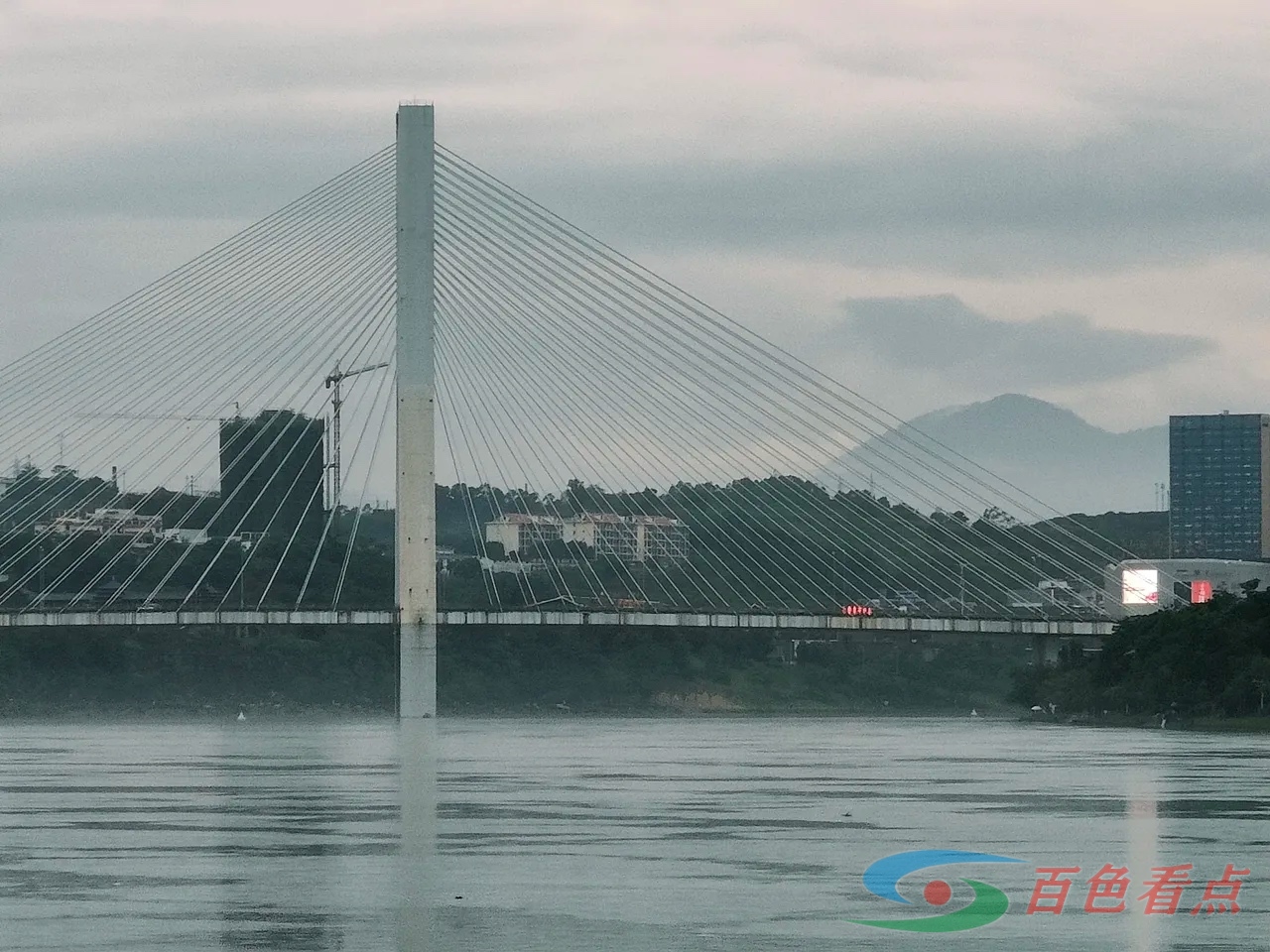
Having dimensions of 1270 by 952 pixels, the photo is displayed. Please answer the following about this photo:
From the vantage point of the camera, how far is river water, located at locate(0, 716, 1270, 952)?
20.8m

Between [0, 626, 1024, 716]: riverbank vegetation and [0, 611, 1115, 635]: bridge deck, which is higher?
[0, 611, 1115, 635]: bridge deck

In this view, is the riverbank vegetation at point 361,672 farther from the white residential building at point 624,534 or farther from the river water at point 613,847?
the river water at point 613,847

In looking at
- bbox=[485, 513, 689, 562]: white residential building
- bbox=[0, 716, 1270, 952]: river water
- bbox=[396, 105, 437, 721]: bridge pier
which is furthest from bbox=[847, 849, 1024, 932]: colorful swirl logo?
bbox=[485, 513, 689, 562]: white residential building

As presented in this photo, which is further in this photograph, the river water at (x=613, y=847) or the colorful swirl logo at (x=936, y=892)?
the colorful swirl logo at (x=936, y=892)

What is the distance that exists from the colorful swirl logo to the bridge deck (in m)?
67.4

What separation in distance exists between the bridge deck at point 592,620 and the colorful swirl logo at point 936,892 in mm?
67389

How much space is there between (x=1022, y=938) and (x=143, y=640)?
394 ft

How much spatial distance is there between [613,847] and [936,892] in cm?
596

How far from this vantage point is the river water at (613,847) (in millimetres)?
20844

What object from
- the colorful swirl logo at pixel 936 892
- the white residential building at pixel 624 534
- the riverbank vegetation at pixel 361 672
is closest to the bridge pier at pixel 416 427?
the white residential building at pixel 624 534

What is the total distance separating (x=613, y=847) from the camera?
28844 mm

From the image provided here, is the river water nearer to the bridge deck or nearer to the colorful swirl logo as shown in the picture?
the colorful swirl logo

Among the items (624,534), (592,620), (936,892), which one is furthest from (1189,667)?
(936,892)

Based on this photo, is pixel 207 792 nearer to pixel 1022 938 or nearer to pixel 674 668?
pixel 1022 938
